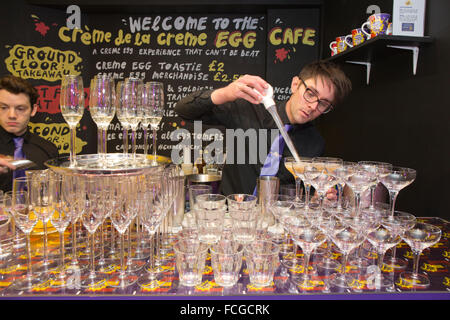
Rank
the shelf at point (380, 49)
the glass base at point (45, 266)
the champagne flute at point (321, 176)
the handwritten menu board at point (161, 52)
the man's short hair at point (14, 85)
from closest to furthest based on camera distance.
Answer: the glass base at point (45, 266), the champagne flute at point (321, 176), the shelf at point (380, 49), the man's short hair at point (14, 85), the handwritten menu board at point (161, 52)

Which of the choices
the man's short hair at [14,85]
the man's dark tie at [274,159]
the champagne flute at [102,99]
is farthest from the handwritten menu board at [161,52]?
the champagne flute at [102,99]

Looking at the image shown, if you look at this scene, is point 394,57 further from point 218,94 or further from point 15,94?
point 15,94

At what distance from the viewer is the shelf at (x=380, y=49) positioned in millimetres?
1696

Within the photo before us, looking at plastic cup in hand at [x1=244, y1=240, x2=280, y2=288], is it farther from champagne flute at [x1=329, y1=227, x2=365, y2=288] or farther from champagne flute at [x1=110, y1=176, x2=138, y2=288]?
champagne flute at [x1=110, y1=176, x2=138, y2=288]

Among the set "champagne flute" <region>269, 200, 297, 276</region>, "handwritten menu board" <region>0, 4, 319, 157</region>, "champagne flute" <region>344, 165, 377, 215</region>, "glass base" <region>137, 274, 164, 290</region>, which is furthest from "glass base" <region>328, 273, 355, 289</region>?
"handwritten menu board" <region>0, 4, 319, 157</region>

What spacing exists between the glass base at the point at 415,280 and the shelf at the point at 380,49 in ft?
4.06

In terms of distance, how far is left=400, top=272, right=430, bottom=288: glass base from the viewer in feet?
3.17

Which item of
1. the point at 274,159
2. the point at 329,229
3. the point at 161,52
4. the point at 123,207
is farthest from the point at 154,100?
the point at 161,52

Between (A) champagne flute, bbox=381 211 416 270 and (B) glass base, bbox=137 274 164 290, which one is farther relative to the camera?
(A) champagne flute, bbox=381 211 416 270

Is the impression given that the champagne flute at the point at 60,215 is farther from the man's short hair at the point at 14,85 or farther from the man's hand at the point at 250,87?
the man's short hair at the point at 14,85

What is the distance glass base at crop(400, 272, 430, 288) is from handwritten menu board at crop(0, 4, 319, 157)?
301 centimetres

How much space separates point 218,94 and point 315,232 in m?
1.05

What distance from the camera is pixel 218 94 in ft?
5.93
